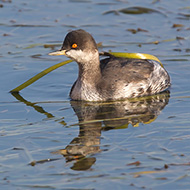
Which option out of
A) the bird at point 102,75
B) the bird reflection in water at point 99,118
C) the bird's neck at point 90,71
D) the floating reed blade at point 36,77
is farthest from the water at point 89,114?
the bird's neck at point 90,71

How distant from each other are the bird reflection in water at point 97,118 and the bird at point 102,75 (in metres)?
0.19

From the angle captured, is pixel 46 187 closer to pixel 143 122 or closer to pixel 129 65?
pixel 143 122

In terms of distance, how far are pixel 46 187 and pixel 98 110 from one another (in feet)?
12.9

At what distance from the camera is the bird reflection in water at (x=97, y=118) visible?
876 centimetres

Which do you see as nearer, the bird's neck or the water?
the water

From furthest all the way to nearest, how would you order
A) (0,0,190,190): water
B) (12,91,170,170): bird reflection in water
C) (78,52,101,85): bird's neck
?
(78,52,101,85): bird's neck → (12,91,170,170): bird reflection in water → (0,0,190,190): water

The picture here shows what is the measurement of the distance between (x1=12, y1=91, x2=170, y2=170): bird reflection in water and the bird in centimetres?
19

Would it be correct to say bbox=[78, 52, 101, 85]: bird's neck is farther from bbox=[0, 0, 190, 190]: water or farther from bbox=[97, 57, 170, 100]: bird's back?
bbox=[0, 0, 190, 190]: water

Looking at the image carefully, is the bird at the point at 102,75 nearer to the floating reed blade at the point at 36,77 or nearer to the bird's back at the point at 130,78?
the bird's back at the point at 130,78

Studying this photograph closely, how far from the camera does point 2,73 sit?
13.5 m

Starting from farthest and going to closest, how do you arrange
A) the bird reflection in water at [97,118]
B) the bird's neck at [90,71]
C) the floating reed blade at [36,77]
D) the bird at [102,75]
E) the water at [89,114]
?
the floating reed blade at [36,77] → the bird's neck at [90,71] → the bird at [102,75] → the bird reflection in water at [97,118] → the water at [89,114]

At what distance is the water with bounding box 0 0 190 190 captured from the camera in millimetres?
7992

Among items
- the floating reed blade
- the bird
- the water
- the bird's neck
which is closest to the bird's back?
the bird

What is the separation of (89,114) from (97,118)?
35 centimetres
